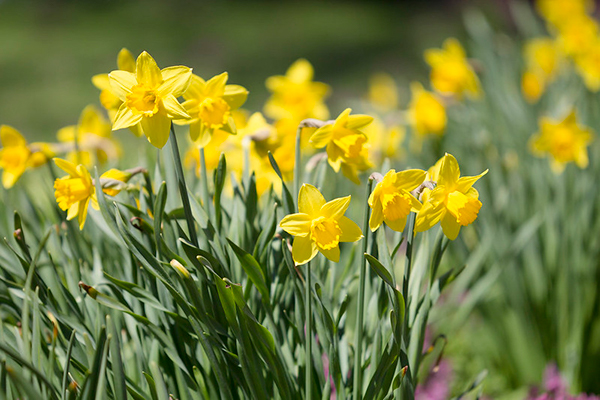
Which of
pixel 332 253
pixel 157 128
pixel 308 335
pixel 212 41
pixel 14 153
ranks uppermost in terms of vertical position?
pixel 212 41

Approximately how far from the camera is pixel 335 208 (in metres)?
0.82

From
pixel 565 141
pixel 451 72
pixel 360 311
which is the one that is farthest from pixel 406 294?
pixel 451 72

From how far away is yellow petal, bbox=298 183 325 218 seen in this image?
813 millimetres

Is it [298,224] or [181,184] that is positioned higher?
[181,184]

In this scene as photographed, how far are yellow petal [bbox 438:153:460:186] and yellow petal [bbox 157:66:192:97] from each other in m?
0.43

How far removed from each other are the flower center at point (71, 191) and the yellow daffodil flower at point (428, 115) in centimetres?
131

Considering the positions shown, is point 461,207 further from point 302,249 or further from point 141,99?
point 141,99

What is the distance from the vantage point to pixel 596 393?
5.33 ft

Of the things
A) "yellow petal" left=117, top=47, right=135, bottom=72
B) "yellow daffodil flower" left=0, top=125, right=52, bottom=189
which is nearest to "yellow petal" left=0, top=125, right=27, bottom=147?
"yellow daffodil flower" left=0, top=125, right=52, bottom=189

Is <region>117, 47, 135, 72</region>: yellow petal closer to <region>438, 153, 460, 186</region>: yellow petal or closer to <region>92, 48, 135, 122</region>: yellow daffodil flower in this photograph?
<region>92, 48, 135, 122</region>: yellow daffodil flower

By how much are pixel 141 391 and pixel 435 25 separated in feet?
31.2

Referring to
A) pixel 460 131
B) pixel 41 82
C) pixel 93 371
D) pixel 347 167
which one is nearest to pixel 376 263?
pixel 347 167

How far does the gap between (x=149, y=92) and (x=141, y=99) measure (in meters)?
0.02

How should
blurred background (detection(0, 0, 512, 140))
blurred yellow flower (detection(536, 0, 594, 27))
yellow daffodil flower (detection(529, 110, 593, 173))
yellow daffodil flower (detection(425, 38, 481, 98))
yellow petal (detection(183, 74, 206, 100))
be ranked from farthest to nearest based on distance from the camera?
blurred background (detection(0, 0, 512, 140))
blurred yellow flower (detection(536, 0, 594, 27))
yellow daffodil flower (detection(425, 38, 481, 98))
yellow daffodil flower (detection(529, 110, 593, 173))
yellow petal (detection(183, 74, 206, 100))
